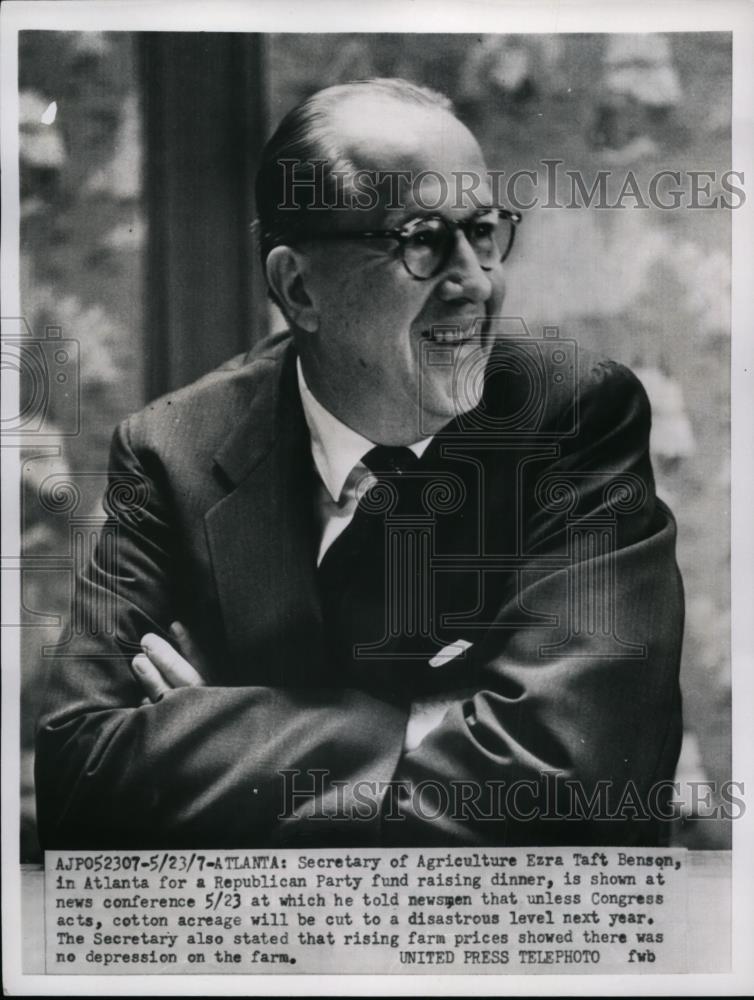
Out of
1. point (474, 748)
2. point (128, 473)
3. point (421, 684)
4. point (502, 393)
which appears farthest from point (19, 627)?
point (502, 393)

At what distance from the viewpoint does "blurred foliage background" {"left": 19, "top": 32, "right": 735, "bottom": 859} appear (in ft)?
5.57

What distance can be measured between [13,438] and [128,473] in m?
0.23

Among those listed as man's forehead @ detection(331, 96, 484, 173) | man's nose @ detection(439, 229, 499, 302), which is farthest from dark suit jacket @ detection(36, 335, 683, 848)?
man's forehead @ detection(331, 96, 484, 173)

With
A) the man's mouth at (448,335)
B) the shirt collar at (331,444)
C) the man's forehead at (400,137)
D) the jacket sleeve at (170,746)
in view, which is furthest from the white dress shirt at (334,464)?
the man's forehead at (400,137)

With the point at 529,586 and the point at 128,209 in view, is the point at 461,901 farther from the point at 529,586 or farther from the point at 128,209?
the point at 128,209

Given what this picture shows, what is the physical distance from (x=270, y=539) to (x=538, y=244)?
0.75 meters

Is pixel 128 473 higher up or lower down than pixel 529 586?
higher up

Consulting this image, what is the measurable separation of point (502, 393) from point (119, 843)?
110 cm

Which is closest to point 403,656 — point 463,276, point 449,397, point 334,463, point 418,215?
point 334,463

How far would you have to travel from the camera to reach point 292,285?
1.70 m

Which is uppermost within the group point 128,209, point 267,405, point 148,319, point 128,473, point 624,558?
point 128,209

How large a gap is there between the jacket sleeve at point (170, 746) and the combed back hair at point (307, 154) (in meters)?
0.57

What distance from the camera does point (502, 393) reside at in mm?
1692

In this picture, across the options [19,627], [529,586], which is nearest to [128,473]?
[19,627]
